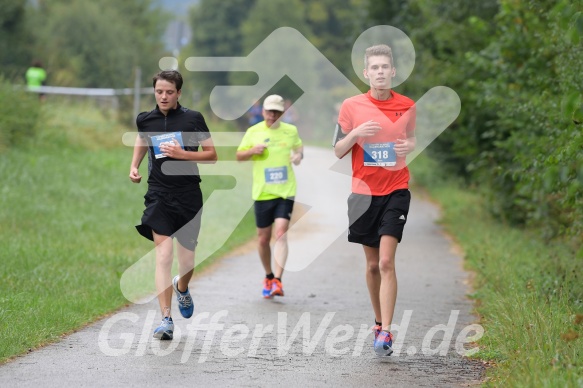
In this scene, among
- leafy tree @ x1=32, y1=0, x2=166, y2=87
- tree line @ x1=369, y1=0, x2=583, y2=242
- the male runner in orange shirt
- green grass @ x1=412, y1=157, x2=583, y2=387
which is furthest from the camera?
leafy tree @ x1=32, y1=0, x2=166, y2=87

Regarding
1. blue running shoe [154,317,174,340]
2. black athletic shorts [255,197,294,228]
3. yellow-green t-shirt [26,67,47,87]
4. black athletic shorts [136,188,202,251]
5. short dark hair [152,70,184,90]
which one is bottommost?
blue running shoe [154,317,174,340]

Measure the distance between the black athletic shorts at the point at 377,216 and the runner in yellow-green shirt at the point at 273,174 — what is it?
3.06 metres

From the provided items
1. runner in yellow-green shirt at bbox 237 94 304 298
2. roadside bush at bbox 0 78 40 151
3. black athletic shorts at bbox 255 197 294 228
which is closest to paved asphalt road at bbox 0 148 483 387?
runner in yellow-green shirt at bbox 237 94 304 298

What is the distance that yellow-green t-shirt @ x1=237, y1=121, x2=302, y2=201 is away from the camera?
10.9m

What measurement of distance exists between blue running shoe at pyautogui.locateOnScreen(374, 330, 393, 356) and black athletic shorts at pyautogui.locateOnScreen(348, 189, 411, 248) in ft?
2.46

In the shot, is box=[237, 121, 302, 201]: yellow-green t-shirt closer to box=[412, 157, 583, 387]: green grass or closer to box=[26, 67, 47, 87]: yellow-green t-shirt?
box=[412, 157, 583, 387]: green grass

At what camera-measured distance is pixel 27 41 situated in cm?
4006

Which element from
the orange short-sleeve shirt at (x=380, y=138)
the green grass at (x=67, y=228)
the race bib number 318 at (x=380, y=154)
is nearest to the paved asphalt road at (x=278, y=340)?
the green grass at (x=67, y=228)

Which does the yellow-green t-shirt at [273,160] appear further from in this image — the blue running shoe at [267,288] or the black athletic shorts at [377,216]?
the black athletic shorts at [377,216]

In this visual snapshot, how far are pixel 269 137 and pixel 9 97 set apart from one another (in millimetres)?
12038

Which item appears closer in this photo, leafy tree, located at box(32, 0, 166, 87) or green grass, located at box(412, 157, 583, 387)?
green grass, located at box(412, 157, 583, 387)

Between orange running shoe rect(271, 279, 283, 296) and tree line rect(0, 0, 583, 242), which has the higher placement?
tree line rect(0, 0, 583, 242)

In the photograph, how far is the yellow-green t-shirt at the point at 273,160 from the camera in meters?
10.9

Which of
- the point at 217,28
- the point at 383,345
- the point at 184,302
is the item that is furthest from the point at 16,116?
the point at 217,28
